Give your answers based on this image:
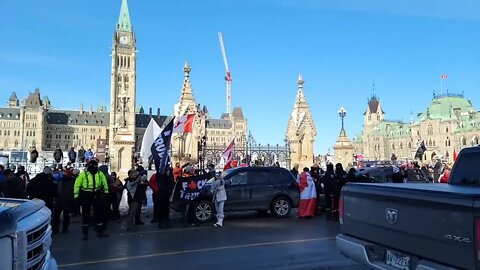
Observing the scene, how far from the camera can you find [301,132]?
28.1m

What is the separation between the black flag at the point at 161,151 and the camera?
48.5 ft

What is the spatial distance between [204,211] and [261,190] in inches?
91.7

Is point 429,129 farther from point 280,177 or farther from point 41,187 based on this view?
point 41,187

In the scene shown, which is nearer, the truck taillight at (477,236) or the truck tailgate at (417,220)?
the truck taillight at (477,236)

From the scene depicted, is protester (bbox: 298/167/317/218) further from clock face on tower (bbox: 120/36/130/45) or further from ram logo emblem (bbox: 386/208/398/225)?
clock face on tower (bbox: 120/36/130/45)

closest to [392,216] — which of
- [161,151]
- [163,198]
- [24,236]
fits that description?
[24,236]

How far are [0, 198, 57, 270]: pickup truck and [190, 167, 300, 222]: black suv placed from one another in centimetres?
1086

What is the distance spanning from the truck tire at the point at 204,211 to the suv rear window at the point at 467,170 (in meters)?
9.75

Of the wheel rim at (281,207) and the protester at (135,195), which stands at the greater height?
the protester at (135,195)

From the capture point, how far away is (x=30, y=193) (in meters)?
12.6

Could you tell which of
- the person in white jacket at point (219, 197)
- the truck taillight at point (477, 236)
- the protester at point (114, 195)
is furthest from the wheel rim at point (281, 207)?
the truck taillight at point (477, 236)

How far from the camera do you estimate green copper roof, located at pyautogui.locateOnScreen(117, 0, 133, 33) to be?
160250 mm

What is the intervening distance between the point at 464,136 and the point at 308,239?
12907 cm

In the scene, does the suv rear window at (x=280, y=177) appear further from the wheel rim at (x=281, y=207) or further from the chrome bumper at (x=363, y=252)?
the chrome bumper at (x=363, y=252)
